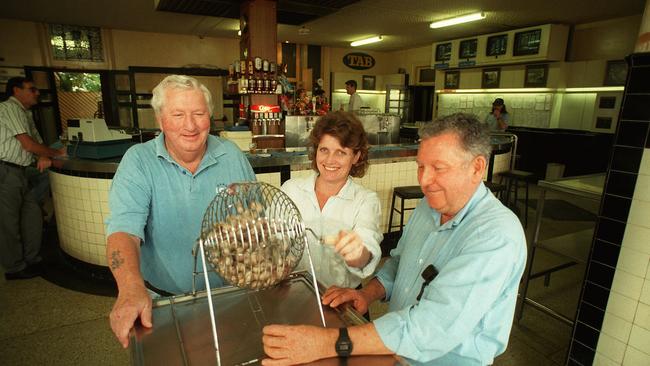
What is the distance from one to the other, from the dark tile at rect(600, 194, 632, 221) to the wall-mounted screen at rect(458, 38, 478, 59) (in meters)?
7.87

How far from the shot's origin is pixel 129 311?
98cm

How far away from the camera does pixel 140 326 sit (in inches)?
40.2

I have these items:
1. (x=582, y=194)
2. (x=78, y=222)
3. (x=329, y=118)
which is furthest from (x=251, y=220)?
(x=78, y=222)

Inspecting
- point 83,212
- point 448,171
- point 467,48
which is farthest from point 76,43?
point 448,171

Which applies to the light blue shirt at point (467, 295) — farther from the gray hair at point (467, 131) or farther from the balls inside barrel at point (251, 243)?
the balls inside barrel at point (251, 243)

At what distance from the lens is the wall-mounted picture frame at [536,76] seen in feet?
25.7

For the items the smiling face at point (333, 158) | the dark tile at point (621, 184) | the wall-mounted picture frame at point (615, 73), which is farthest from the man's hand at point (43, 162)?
the wall-mounted picture frame at point (615, 73)

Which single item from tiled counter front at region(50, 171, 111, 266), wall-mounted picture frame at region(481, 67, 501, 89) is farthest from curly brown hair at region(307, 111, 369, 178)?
wall-mounted picture frame at region(481, 67, 501, 89)

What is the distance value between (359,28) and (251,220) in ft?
27.1

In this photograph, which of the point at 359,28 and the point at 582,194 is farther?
the point at 359,28

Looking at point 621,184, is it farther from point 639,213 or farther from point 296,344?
point 296,344

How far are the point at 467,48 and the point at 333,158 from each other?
28.5 feet

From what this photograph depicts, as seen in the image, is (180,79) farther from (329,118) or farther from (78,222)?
(78,222)

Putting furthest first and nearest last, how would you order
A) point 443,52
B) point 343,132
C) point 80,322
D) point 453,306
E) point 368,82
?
point 368,82 < point 443,52 < point 80,322 < point 343,132 < point 453,306
